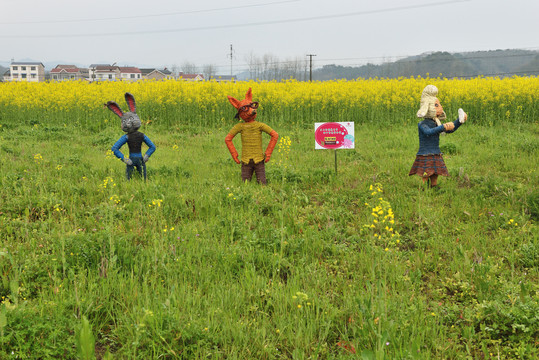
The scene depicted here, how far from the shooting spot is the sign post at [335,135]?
20.6 ft

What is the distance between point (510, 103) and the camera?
1196 cm

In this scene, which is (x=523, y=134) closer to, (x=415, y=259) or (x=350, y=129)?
(x=350, y=129)

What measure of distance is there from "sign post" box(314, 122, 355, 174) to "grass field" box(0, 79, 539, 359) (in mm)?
554

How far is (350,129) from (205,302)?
4.13 metres

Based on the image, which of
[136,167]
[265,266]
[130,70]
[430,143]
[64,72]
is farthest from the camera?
[130,70]

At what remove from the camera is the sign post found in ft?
20.6

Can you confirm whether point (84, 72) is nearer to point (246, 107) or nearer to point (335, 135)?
point (246, 107)

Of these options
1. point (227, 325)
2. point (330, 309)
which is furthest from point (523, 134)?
point (227, 325)

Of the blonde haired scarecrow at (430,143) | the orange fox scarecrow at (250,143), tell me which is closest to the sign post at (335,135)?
the orange fox scarecrow at (250,143)

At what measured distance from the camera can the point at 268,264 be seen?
3633 mm

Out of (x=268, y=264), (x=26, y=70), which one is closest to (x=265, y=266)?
(x=268, y=264)

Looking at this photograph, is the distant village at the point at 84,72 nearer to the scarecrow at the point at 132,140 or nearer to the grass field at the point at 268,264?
the scarecrow at the point at 132,140

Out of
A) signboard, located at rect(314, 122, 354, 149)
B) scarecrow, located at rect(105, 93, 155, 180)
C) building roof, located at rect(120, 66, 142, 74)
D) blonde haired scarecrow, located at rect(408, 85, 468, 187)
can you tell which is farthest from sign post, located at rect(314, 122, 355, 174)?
building roof, located at rect(120, 66, 142, 74)

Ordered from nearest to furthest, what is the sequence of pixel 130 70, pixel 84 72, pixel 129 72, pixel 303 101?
pixel 303 101 → pixel 129 72 → pixel 130 70 → pixel 84 72
